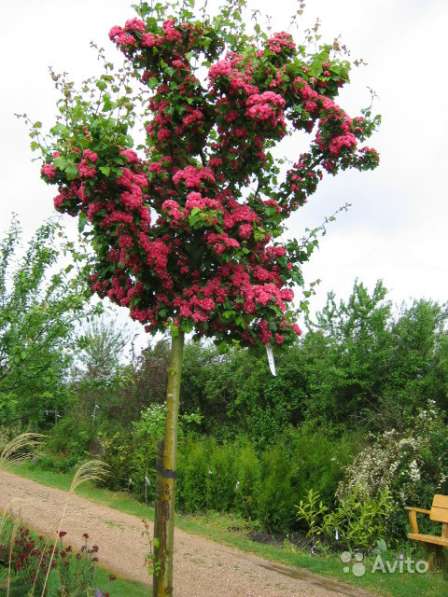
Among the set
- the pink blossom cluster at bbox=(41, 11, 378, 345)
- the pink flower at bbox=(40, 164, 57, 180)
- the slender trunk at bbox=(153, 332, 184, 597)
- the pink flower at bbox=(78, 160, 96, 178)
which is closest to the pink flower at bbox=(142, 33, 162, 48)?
the pink blossom cluster at bbox=(41, 11, 378, 345)

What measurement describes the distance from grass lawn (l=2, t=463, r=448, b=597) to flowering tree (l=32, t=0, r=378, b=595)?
2.79 metres

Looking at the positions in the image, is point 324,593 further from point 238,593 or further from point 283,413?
point 283,413

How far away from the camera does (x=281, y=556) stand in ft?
27.1

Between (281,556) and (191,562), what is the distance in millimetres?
1168

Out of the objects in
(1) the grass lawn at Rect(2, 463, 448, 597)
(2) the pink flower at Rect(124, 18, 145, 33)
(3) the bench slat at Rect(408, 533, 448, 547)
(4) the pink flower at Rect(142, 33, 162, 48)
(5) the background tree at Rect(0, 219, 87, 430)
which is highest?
(2) the pink flower at Rect(124, 18, 145, 33)

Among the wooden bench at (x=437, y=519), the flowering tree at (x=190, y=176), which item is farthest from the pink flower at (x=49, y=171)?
the wooden bench at (x=437, y=519)

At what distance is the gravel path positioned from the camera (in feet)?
22.4

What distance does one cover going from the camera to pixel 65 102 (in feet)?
16.8

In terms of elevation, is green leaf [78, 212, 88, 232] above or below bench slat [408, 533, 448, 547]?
above

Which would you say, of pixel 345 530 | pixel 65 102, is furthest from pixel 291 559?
pixel 65 102

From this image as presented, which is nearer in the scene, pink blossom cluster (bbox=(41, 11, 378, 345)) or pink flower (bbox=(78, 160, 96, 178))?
pink flower (bbox=(78, 160, 96, 178))

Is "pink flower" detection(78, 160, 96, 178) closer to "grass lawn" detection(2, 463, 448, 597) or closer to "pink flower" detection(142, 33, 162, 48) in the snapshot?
"pink flower" detection(142, 33, 162, 48)

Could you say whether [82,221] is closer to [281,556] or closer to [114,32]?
[114,32]

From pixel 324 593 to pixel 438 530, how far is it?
231 cm
